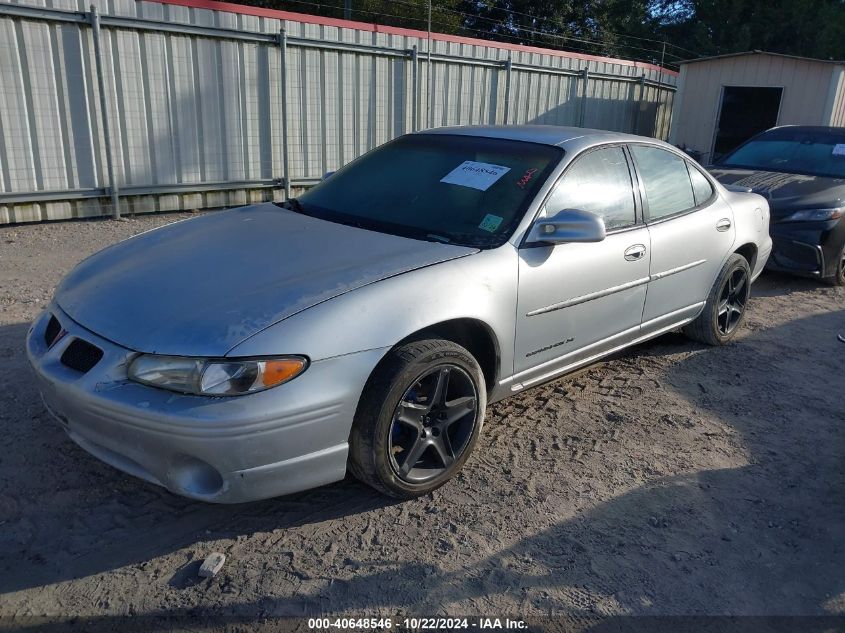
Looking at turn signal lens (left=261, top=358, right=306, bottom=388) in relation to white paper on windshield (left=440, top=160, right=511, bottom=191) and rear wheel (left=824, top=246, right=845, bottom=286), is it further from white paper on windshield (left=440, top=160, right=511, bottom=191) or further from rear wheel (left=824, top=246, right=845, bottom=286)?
rear wheel (left=824, top=246, right=845, bottom=286)

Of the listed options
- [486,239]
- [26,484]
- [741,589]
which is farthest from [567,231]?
[26,484]

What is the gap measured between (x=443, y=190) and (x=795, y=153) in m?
6.04

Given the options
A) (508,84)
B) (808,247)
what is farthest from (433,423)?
(508,84)

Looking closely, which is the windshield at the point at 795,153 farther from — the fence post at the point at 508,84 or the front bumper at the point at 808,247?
the fence post at the point at 508,84

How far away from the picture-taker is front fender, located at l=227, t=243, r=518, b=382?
8.87ft

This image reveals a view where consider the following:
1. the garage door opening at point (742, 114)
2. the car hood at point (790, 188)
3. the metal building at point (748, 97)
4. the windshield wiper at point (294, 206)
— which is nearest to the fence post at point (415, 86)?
the car hood at point (790, 188)

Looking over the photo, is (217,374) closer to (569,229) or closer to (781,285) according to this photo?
(569,229)

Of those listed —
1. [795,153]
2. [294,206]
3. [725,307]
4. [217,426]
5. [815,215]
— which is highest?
[294,206]

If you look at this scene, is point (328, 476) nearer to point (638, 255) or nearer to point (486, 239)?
point (486, 239)

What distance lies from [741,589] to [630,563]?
0.42m

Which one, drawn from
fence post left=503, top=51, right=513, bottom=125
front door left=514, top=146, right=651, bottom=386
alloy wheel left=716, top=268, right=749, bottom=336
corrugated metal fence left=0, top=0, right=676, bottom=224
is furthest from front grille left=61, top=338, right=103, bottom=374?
fence post left=503, top=51, right=513, bottom=125

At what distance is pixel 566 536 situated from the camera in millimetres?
3021

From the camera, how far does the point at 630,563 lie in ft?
9.43

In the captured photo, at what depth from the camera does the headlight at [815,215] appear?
6.75 metres
